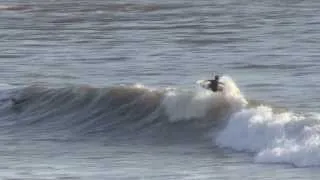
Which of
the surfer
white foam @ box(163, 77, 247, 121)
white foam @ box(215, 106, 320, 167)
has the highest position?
the surfer

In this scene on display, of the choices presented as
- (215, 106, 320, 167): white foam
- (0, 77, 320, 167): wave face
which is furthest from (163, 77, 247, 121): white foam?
(215, 106, 320, 167): white foam

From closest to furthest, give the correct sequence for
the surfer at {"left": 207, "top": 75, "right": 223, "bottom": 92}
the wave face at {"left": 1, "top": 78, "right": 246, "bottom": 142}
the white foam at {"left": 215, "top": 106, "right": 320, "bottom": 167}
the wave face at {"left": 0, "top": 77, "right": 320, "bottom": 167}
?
the white foam at {"left": 215, "top": 106, "right": 320, "bottom": 167} → the wave face at {"left": 0, "top": 77, "right": 320, "bottom": 167} → the wave face at {"left": 1, "top": 78, "right": 246, "bottom": 142} → the surfer at {"left": 207, "top": 75, "right": 223, "bottom": 92}

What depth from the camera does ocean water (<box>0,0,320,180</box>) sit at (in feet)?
60.5

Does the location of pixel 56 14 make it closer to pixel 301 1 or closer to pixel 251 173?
pixel 301 1

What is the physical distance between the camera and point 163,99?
2375cm

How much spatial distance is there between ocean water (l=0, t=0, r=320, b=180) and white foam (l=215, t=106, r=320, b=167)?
2 centimetres

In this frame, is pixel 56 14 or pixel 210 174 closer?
pixel 210 174

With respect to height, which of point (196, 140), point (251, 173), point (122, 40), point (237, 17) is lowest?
point (251, 173)

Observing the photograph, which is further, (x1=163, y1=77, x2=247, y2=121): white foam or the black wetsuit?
the black wetsuit

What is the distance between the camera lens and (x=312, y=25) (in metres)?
36.8

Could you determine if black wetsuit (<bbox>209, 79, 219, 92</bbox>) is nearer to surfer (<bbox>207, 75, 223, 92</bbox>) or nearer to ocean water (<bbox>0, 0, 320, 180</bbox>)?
surfer (<bbox>207, 75, 223, 92</bbox>)

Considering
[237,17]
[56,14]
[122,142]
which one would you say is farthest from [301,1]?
[122,142]

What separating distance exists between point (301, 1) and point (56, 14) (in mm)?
7866

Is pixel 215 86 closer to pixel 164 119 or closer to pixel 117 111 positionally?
pixel 164 119
